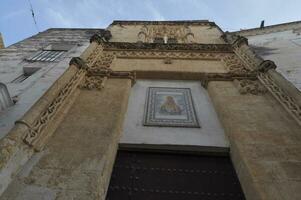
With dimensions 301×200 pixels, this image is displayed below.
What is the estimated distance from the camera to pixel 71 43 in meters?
12.3

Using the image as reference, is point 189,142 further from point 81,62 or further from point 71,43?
point 71,43

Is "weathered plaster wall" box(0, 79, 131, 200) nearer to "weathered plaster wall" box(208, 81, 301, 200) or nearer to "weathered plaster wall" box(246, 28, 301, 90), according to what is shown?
"weathered plaster wall" box(208, 81, 301, 200)

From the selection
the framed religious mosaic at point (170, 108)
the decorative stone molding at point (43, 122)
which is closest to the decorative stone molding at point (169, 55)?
the framed religious mosaic at point (170, 108)

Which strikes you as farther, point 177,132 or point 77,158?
point 177,132

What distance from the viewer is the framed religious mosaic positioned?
546 cm

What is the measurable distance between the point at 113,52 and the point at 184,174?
540 cm

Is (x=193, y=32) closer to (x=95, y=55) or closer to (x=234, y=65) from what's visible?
(x=234, y=65)

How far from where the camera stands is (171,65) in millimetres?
7887

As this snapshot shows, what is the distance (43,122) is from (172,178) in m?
2.40

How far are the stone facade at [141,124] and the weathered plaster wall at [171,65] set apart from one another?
0.03 meters

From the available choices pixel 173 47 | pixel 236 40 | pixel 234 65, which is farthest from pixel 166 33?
pixel 234 65

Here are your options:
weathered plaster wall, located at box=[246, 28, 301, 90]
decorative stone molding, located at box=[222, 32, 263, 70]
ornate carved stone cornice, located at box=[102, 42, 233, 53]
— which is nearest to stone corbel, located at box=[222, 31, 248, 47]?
decorative stone molding, located at box=[222, 32, 263, 70]

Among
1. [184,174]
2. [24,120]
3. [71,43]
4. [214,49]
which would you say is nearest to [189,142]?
[184,174]

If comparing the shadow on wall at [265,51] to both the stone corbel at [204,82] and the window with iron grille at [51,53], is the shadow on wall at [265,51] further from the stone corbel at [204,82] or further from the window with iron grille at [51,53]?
the window with iron grille at [51,53]
